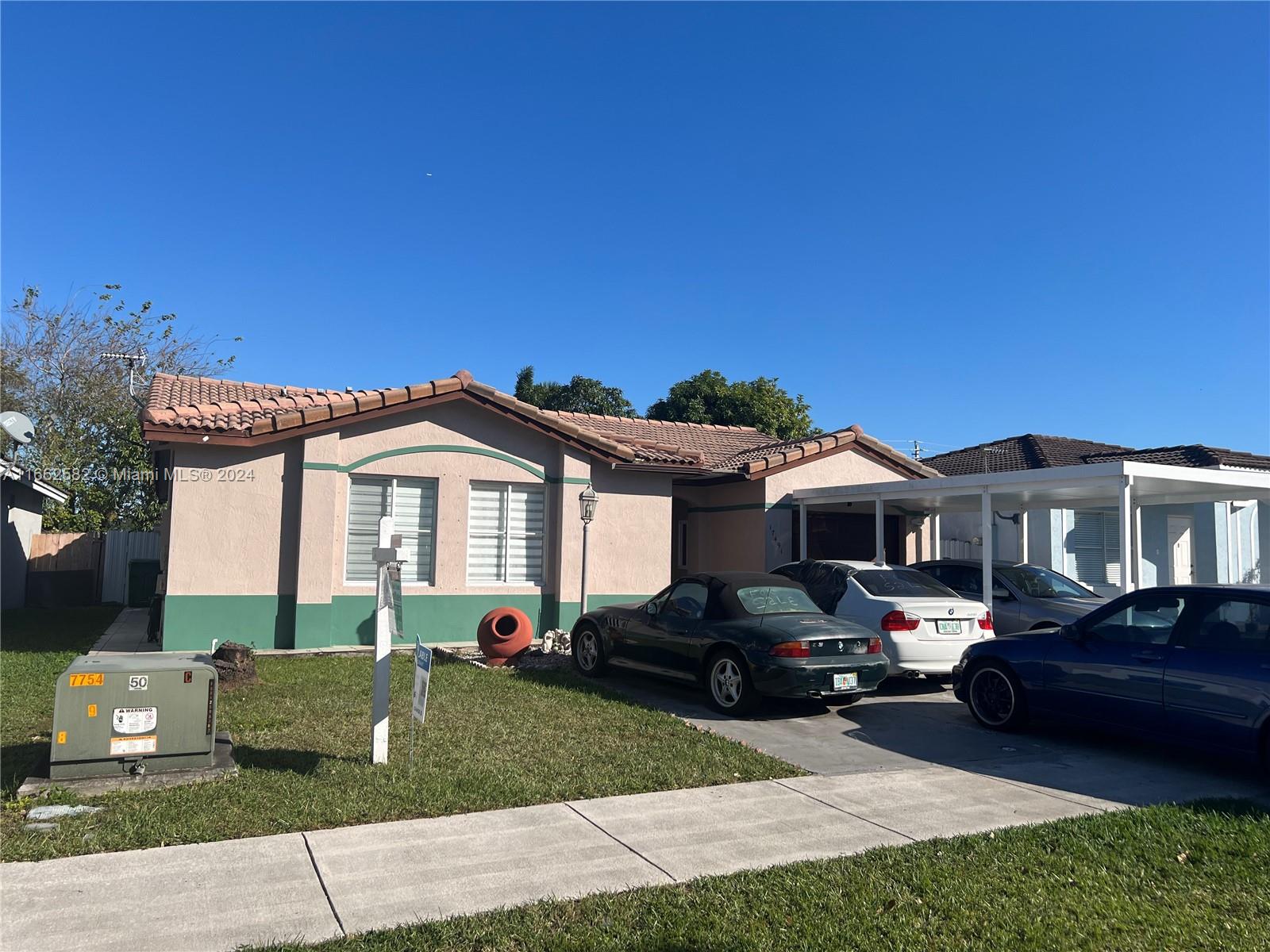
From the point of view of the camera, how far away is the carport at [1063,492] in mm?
11062

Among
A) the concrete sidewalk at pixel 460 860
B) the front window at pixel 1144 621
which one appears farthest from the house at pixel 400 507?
the front window at pixel 1144 621

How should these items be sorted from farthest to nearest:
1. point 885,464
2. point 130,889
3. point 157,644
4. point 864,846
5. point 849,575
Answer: point 885,464 < point 157,644 < point 849,575 < point 864,846 < point 130,889

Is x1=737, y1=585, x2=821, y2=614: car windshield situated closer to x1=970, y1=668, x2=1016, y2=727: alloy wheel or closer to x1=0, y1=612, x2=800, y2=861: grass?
x1=0, y1=612, x2=800, y2=861: grass

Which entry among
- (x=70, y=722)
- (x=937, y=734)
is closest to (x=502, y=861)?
(x=70, y=722)

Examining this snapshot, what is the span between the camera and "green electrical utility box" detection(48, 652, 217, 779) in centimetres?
591

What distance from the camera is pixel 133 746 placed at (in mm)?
6039

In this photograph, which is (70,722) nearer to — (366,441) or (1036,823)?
(1036,823)

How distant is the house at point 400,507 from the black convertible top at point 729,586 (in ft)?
15.3

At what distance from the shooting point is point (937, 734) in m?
8.43

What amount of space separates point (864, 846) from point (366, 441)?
9.87 m

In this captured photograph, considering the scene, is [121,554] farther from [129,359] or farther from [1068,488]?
[1068,488]

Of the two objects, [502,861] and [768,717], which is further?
[768,717]

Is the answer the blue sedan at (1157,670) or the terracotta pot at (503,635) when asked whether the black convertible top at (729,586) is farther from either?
the terracotta pot at (503,635)

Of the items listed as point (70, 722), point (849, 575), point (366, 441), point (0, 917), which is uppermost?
point (366, 441)
